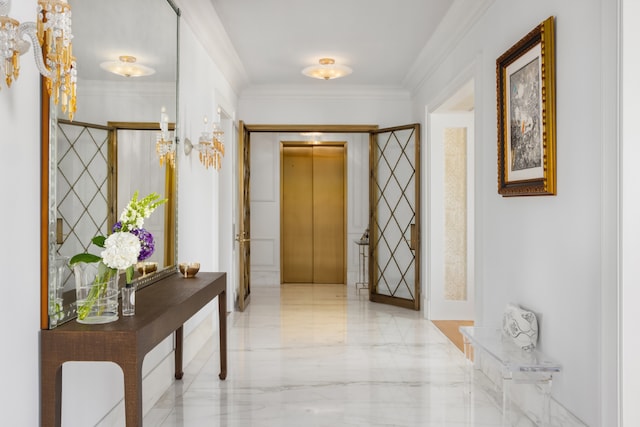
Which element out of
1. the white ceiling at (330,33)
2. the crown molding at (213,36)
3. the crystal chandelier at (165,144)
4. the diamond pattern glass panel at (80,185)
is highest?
the white ceiling at (330,33)

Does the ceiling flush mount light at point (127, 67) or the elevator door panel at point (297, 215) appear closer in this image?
the ceiling flush mount light at point (127, 67)

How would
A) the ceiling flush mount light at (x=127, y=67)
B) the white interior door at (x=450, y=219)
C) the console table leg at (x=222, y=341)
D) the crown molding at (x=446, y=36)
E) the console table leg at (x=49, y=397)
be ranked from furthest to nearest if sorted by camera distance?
the white interior door at (x=450, y=219) < the crown molding at (x=446, y=36) < the console table leg at (x=222, y=341) < the ceiling flush mount light at (x=127, y=67) < the console table leg at (x=49, y=397)

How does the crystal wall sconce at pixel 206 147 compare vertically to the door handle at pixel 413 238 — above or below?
above

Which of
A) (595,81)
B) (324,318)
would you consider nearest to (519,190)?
(595,81)

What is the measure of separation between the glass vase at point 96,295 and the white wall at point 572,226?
6.40 ft

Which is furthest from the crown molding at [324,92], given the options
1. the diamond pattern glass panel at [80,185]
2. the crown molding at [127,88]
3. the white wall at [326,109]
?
the diamond pattern glass panel at [80,185]

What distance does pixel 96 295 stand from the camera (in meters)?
1.88

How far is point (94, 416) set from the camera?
215 centimetres

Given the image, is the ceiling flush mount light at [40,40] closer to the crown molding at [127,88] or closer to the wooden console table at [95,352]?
the crown molding at [127,88]

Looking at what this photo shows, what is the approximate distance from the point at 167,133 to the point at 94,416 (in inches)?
68.1

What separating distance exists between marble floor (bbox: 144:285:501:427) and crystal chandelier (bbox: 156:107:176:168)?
1.47 m

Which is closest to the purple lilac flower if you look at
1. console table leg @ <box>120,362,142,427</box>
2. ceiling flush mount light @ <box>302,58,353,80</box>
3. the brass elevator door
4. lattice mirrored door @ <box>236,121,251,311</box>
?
console table leg @ <box>120,362,142,427</box>

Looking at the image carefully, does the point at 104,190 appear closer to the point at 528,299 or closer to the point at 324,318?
the point at 528,299

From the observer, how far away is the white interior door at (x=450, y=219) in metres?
5.19
